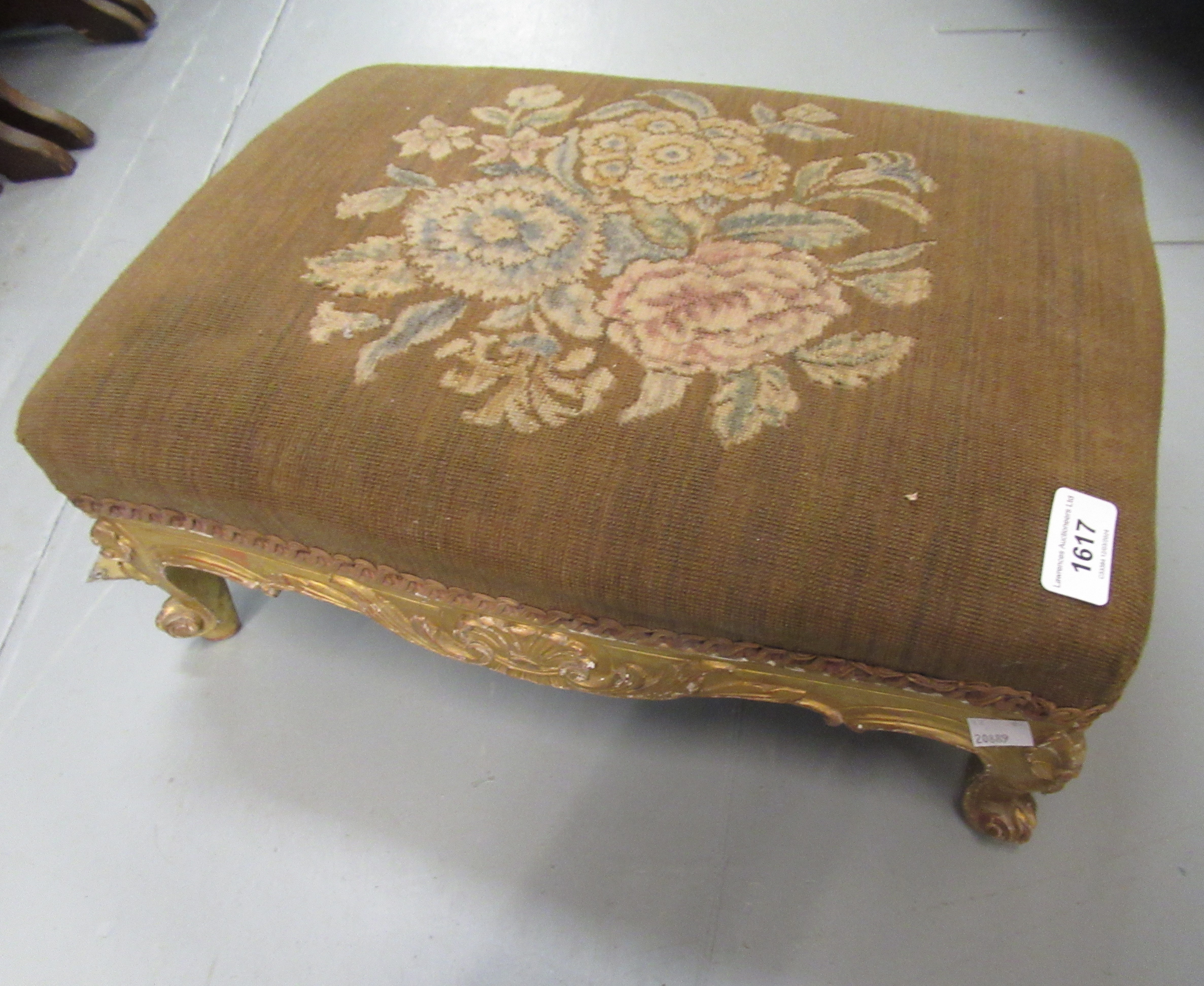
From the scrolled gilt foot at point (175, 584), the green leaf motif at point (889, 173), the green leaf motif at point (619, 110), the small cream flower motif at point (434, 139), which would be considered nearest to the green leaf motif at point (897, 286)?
the green leaf motif at point (889, 173)

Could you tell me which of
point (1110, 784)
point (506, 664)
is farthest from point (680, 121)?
point (1110, 784)

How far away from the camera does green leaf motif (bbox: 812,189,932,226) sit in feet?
2.86

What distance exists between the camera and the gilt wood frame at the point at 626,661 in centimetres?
74

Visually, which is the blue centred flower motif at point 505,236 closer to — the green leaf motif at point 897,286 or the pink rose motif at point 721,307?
the pink rose motif at point 721,307

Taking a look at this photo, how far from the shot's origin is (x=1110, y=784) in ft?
3.10

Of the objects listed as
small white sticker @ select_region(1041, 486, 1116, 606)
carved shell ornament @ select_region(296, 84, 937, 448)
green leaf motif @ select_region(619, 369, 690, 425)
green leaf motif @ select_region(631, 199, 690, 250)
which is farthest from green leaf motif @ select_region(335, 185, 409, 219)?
small white sticker @ select_region(1041, 486, 1116, 606)

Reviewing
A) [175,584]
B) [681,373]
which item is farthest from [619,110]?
[175,584]

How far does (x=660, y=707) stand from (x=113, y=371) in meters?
0.67

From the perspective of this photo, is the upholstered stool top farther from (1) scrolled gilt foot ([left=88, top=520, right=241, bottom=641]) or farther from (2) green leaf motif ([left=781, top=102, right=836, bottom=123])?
(1) scrolled gilt foot ([left=88, top=520, right=241, bottom=641])

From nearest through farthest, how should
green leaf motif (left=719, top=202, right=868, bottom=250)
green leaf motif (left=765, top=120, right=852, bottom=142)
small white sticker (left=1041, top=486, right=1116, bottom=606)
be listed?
small white sticker (left=1041, top=486, right=1116, bottom=606), green leaf motif (left=719, top=202, right=868, bottom=250), green leaf motif (left=765, top=120, right=852, bottom=142)

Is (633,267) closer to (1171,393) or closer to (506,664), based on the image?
(506,664)

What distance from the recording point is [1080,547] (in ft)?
2.16

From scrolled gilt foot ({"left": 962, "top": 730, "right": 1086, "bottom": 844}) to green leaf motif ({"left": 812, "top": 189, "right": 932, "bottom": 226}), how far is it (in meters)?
0.50

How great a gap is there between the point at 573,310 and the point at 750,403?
0.64 feet
